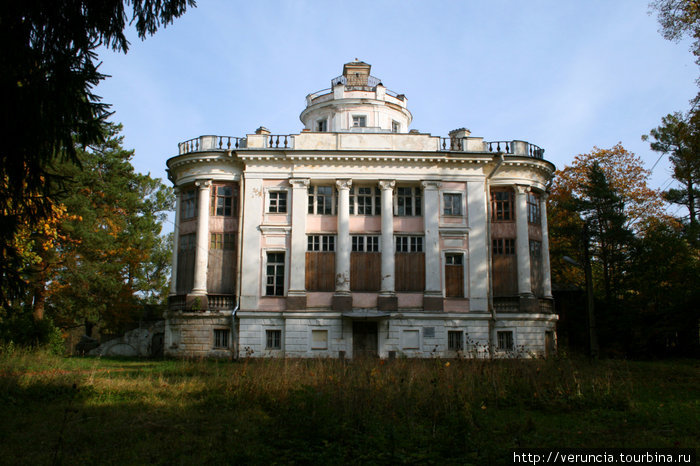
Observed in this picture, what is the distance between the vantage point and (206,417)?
424 inches

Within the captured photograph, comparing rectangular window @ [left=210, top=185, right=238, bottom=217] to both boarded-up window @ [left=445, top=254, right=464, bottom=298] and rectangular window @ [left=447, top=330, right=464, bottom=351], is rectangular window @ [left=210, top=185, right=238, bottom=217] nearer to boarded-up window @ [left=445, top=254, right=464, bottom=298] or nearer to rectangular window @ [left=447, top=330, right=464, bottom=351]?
boarded-up window @ [left=445, top=254, right=464, bottom=298]

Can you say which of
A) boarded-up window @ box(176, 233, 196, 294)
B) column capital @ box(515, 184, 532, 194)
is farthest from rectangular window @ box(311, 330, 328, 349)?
column capital @ box(515, 184, 532, 194)

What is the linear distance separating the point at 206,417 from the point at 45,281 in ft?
78.0

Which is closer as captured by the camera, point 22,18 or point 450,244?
point 22,18

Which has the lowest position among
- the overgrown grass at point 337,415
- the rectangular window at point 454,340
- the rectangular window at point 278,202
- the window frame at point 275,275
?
the overgrown grass at point 337,415

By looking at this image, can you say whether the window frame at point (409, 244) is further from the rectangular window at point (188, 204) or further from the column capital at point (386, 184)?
the rectangular window at point (188, 204)

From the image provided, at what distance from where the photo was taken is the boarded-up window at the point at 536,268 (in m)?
30.4

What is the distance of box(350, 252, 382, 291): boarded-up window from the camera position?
28844 mm

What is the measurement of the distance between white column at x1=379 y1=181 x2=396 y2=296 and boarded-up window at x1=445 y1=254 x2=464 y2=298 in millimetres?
3014

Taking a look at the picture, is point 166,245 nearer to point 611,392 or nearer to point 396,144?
point 396,144

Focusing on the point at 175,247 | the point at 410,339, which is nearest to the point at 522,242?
the point at 410,339

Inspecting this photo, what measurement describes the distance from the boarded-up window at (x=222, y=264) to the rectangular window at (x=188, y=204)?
6.87 feet

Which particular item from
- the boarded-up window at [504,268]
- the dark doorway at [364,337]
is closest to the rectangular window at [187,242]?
the dark doorway at [364,337]

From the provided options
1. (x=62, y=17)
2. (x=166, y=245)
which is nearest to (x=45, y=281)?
(x=166, y=245)
